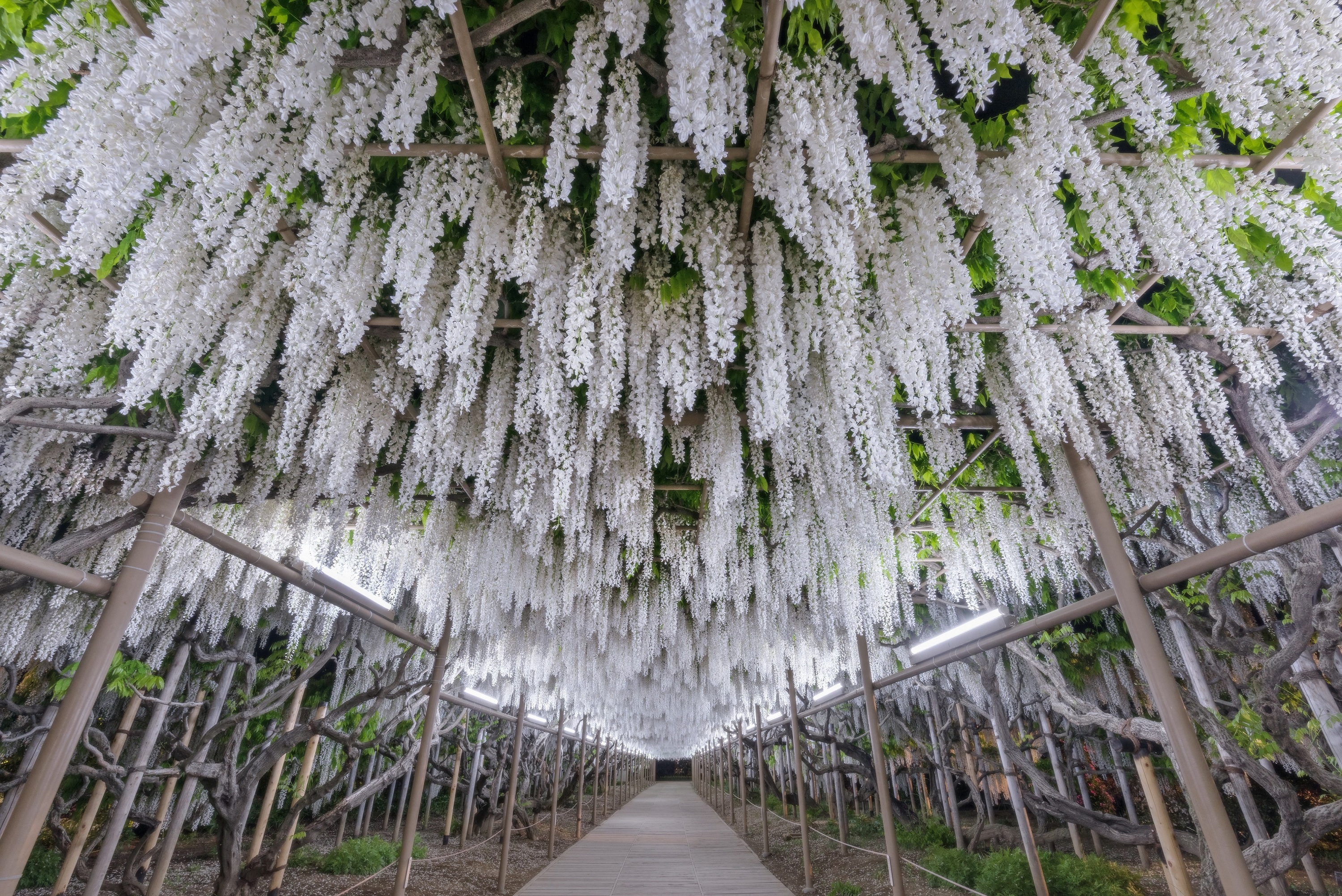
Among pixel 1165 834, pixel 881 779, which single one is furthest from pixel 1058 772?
pixel 1165 834

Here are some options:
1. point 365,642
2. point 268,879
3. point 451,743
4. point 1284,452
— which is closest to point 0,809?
point 365,642

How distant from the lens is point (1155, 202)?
9.03 feet

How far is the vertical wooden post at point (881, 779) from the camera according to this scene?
18.8 feet

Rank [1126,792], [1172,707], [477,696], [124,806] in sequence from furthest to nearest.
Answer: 1. [477,696]
2. [1126,792]
3. [124,806]
4. [1172,707]

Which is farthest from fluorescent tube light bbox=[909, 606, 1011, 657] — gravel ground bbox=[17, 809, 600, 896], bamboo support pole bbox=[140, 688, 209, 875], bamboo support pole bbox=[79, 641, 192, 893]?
bamboo support pole bbox=[79, 641, 192, 893]

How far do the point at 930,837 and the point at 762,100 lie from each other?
1302 centimetres

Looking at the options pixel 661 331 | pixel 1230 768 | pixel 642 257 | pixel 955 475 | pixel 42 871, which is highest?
pixel 642 257

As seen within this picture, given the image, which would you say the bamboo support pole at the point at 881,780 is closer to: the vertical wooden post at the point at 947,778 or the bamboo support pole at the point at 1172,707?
the bamboo support pole at the point at 1172,707

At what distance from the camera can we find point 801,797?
7953 mm

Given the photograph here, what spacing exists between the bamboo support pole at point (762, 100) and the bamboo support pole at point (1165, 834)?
5.21 metres

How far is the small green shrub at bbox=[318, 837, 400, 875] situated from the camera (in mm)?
8422

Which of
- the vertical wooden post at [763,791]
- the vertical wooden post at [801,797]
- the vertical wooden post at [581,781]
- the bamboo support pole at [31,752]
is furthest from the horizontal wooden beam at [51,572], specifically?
the vertical wooden post at [581,781]

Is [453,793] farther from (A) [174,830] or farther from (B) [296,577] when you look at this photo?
(B) [296,577]

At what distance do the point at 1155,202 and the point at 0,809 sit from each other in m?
13.4
